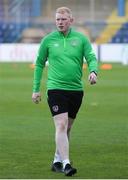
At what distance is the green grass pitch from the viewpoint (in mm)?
8922

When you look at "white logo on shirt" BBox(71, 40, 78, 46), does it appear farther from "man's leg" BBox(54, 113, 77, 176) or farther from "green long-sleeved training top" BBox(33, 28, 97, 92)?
"man's leg" BBox(54, 113, 77, 176)

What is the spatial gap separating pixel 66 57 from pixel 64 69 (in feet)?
0.49

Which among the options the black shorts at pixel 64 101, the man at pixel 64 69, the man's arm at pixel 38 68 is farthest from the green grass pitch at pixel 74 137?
the man's arm at pixel 38 68

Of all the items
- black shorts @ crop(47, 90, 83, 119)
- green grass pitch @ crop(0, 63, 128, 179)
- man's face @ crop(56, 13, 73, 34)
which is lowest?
green grass pitch @ crop(0, 63, 128, 179)

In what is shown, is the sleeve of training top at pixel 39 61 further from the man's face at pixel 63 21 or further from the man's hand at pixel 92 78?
the man's hand at pixel 92 78

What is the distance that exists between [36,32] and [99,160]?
127ft

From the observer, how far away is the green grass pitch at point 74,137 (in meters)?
8.92

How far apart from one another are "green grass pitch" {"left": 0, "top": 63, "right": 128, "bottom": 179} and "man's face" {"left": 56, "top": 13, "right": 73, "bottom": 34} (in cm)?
176

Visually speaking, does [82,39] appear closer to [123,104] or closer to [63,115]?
[63,115]

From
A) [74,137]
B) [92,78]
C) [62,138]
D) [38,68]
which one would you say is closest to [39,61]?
[38,68]

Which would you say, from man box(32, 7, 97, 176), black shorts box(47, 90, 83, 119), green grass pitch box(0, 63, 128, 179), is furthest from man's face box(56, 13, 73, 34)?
green grass pitch box(0, 63, 128, 179)

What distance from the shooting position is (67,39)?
341 inches

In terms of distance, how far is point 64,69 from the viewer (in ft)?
28.4

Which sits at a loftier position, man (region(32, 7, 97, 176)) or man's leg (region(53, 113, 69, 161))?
man (region(32, 7, 97, 176))
